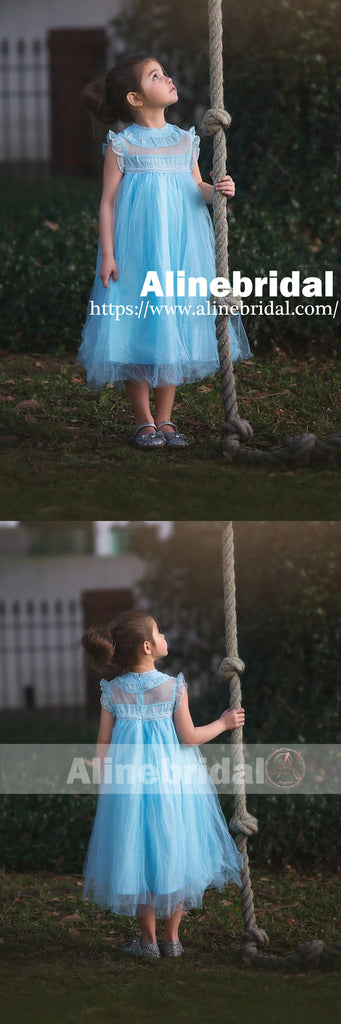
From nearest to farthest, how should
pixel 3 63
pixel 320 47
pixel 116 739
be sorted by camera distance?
1. pixel 116 739
2. pixel 320 47
3. pixel 3 63

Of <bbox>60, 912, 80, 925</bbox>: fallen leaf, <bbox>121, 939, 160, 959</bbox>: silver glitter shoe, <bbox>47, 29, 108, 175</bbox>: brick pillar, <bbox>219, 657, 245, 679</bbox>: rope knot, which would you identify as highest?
<bbox>47, 29, 108, 175</bbox>: brick pillar

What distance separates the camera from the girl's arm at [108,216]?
12.2 feet

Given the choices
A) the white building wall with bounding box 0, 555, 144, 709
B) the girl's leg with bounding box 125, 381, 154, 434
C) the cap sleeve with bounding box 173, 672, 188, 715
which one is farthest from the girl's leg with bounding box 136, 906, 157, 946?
the white building wall with bounding box 0, 555, 144, 709

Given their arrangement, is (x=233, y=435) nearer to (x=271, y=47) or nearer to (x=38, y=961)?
(x=38, y=961)

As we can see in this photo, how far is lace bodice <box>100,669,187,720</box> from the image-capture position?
10.8 ft

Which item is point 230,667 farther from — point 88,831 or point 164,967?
point 88,831

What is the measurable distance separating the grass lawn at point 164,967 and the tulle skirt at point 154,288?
1776 mm

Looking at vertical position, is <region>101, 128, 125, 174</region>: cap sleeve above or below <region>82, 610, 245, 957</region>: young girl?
above

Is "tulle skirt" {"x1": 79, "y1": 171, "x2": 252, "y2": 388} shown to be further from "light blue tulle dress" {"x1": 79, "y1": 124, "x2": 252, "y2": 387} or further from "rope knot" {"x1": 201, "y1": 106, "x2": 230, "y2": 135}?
"rope knot" {"x1": 201, "y1": 106, "x2": 230, "y2": 135}

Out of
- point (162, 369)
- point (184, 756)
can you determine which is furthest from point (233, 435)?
point (184, 756)

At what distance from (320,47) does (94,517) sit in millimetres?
4287

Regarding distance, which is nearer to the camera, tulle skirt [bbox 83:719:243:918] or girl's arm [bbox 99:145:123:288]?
tulle skirt [bbox 83:719:243:918]

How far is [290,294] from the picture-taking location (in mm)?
5773

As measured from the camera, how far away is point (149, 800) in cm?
321
